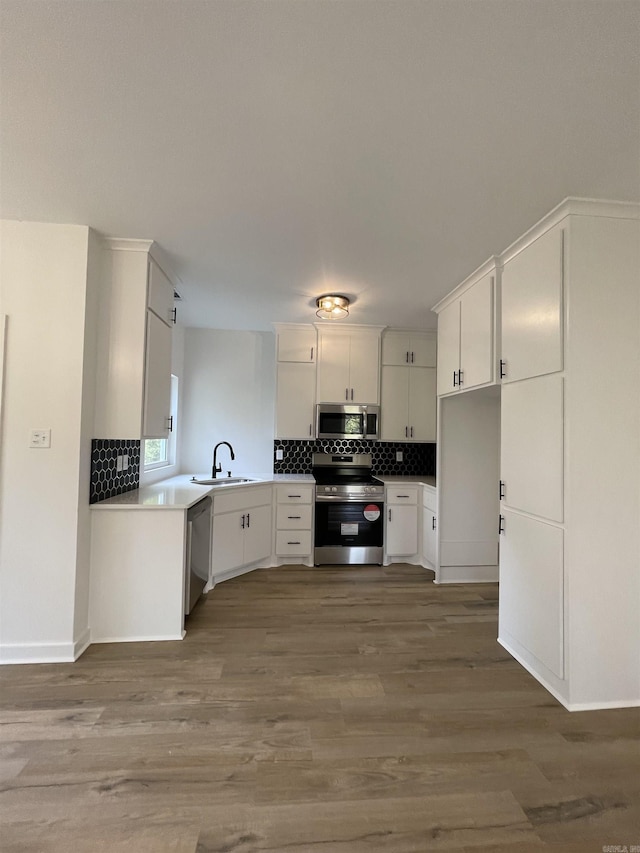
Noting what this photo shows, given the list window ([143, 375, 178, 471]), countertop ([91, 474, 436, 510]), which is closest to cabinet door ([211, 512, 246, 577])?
countertop ([91, 474, 436, 510])

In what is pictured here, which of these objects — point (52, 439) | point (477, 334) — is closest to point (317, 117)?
point (477, 334)

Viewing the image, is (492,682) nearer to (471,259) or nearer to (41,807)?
(41,807)

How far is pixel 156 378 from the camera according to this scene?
2748 millimetres

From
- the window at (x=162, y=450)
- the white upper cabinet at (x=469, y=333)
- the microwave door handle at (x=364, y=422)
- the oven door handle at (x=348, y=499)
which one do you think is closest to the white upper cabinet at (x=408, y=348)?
the microwave door handle at (x=364, y=422)

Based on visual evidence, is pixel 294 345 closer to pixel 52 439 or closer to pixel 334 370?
pixel 334 370

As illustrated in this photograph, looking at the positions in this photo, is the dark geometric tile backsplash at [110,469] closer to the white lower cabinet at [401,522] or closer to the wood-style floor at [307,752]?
the wood-style floor at [307,752]

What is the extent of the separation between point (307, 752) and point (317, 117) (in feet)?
8.28

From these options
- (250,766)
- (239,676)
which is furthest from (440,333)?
(250,766)

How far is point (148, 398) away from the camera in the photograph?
2611 mm

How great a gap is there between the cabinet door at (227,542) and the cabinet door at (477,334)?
228cm

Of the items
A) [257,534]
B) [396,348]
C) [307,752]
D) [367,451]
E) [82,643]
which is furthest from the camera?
[367,451]

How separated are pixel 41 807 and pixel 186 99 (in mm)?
2561

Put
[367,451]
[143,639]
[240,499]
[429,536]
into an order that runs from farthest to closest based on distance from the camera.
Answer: [367,451], [429,536], [240,499], [143,639]

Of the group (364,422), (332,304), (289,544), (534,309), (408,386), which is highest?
(332,304)
